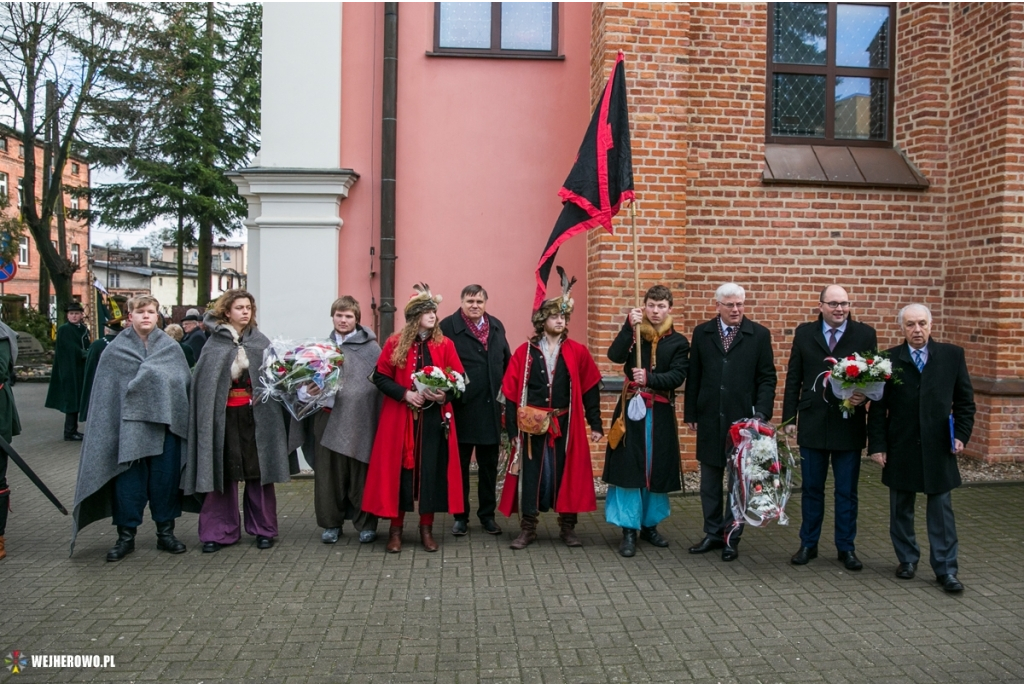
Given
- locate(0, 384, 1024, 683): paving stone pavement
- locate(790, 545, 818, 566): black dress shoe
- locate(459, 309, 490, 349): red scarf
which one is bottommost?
locate(0, 384, 1024, 683): paving stone pavement

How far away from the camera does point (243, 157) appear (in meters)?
25.2

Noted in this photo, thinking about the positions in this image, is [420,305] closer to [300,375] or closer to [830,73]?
[300,375]

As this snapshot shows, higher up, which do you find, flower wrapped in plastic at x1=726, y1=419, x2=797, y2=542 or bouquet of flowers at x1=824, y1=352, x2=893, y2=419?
bouquet of flowers at x1=824, y1=352, x2=893, y2=419

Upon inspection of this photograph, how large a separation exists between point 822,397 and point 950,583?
4.65 feet

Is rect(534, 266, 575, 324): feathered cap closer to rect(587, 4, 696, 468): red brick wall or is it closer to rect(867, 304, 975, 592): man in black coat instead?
rect(587, 4, 696, 468): red brick wall

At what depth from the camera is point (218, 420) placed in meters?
6.19

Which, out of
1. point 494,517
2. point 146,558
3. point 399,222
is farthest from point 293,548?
point 399,222

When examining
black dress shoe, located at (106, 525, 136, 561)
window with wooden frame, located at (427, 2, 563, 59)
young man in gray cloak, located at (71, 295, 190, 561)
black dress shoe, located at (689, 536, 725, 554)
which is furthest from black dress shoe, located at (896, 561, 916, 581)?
window with wooden frame, located at (427, 2, 563, 59)

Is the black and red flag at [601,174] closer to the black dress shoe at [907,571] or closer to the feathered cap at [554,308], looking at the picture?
the feathered cap at [554,308]

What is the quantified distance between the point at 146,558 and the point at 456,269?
4.45 m

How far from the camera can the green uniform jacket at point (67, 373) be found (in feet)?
38.6

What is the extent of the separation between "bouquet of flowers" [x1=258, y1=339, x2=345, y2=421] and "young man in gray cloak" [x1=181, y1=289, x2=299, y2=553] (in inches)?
7.7

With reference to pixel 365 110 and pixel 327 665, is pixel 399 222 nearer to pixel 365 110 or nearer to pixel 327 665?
pixel 365 110

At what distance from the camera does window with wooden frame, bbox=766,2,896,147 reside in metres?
9.50
